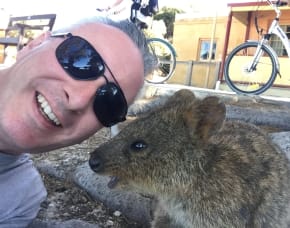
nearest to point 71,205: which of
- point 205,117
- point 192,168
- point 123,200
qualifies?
point 123,200

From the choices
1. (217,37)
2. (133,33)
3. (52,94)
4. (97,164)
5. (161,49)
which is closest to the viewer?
(52,94)

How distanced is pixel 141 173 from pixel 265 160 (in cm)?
83

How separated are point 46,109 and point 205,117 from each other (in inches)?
35.2

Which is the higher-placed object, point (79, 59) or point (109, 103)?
point (79, 59)

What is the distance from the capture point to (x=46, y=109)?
7.94 ft

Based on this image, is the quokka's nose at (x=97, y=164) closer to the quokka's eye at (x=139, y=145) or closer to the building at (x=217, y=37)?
the quokka's eye at (x=139, y=145)

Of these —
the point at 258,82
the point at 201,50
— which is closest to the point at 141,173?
the point at 258,82

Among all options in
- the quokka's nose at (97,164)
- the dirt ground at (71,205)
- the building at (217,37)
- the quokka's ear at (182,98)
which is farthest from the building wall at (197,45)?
the quokka's nose at (97,164)

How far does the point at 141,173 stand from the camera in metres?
2.85

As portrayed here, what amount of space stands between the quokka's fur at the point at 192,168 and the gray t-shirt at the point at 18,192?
1.73 feet

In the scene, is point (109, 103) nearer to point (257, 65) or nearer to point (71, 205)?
point (71, 205)

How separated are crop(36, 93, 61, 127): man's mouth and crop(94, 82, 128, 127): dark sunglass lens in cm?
20

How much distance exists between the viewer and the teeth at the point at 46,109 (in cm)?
241

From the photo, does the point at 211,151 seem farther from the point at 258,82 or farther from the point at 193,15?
the point at 193,15
